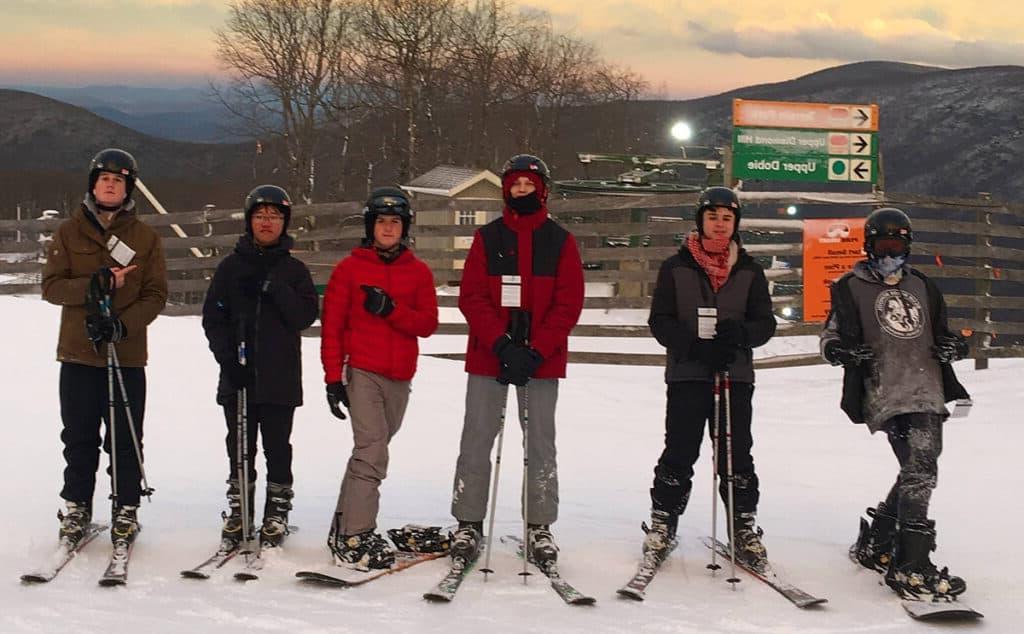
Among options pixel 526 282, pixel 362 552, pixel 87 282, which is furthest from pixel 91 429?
pixel 526 282

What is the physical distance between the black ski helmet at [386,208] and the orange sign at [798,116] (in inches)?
291

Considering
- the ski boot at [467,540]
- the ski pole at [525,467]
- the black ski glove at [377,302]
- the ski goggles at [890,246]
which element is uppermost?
the ski goggles at [890,246]

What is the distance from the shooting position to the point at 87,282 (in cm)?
493

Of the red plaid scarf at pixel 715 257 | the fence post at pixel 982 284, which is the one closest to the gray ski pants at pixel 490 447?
the red plaid scarf at pixel 715 257

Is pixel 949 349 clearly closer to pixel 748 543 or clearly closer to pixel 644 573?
pixel 748 543

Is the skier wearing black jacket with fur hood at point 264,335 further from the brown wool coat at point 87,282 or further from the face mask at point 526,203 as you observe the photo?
the face mask at point 526,203

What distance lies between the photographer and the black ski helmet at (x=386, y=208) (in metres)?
4.95

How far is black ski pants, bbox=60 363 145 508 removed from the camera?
195 inches

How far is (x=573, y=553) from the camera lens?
5176mm

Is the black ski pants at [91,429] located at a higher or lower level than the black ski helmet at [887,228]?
lower

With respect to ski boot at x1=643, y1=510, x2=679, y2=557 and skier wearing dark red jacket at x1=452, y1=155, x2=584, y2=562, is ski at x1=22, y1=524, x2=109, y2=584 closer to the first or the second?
skier wearing dark red jacket at x1=452, y1=155, x2=584, y2=562

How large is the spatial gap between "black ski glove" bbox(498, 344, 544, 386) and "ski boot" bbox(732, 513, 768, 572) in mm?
1267

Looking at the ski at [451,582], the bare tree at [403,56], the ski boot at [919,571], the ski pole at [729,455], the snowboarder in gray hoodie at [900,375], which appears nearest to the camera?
the ski at [451,582]

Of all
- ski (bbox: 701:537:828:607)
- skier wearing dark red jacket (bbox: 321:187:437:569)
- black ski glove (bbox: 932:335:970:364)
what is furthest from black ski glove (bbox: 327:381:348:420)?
black ski glove (bbox: 932:335:970:364)
